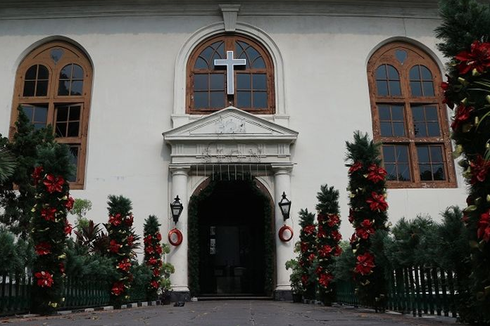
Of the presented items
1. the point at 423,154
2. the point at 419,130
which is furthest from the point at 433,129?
the point at 423,154

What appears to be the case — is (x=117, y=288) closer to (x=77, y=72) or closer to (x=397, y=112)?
(x=77, y=72)

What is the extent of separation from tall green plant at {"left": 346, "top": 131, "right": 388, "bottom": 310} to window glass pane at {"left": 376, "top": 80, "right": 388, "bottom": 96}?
10.8m

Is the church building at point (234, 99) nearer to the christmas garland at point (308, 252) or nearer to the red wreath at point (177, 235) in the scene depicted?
the red wreath at point (177, 235)

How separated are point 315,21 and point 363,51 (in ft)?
6.89

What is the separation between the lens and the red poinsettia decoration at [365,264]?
23.5ft

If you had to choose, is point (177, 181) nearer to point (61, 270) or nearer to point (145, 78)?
point (145, 78)

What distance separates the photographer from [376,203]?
7.45 meters

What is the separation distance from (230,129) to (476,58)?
40.9 ft

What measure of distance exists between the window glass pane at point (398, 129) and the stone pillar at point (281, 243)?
170 inches

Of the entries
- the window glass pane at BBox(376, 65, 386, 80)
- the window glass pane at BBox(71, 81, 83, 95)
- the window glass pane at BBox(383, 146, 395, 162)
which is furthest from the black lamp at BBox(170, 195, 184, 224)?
the window glass pane at BBox(376, 65, 386, 80)

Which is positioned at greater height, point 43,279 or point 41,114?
point 41,114

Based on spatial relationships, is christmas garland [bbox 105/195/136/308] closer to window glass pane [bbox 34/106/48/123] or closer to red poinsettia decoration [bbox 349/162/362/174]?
red poinsettia decoration [bbox 349/162/362/174]

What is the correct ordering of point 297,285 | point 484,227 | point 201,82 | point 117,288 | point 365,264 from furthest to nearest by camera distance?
point 201,82 → point 297,285 → point 117,288 → point 365,264 → point 484,227

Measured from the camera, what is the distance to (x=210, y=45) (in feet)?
59.3
